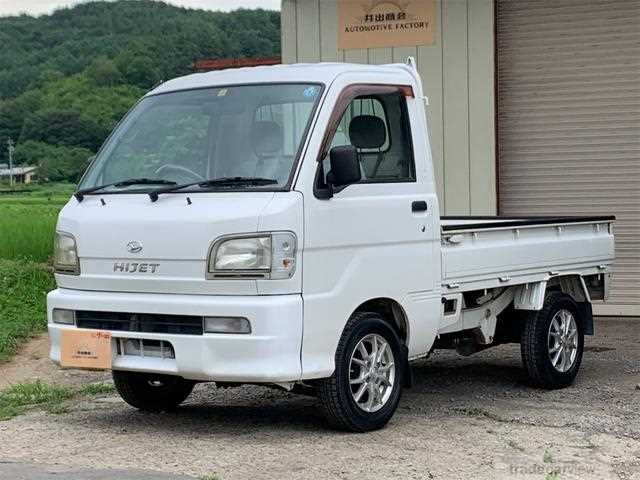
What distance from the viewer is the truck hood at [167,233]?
717cm

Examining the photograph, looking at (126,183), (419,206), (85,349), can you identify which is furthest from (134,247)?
(419,206)

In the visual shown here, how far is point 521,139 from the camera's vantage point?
45.8 feet

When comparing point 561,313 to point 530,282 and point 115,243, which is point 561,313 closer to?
point 530,282

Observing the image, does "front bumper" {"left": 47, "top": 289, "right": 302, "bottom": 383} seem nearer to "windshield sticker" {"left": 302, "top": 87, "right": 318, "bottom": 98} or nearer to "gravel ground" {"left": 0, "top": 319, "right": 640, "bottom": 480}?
"gravel ground" {"left": 0, "top": 319, "right": 640, "bottom": 480}

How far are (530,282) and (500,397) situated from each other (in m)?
0.86

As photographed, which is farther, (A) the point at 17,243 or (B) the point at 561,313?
(A) the point at 17,243

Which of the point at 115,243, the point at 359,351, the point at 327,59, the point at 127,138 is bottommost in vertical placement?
the point at 359,351

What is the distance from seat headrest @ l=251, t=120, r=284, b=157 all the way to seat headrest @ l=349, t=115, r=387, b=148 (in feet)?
1.70

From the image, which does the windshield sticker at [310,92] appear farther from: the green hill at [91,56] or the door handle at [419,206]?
the green hill at [91,56]

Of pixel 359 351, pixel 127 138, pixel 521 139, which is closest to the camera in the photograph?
pixel 359 351

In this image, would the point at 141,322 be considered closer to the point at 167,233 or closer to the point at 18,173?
the point at 167,233

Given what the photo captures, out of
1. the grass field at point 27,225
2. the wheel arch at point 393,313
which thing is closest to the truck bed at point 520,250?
the wheel arch at point 393,313

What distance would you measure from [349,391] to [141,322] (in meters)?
1.29

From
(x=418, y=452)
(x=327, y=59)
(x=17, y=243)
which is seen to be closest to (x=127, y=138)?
(x=418, y=452)
